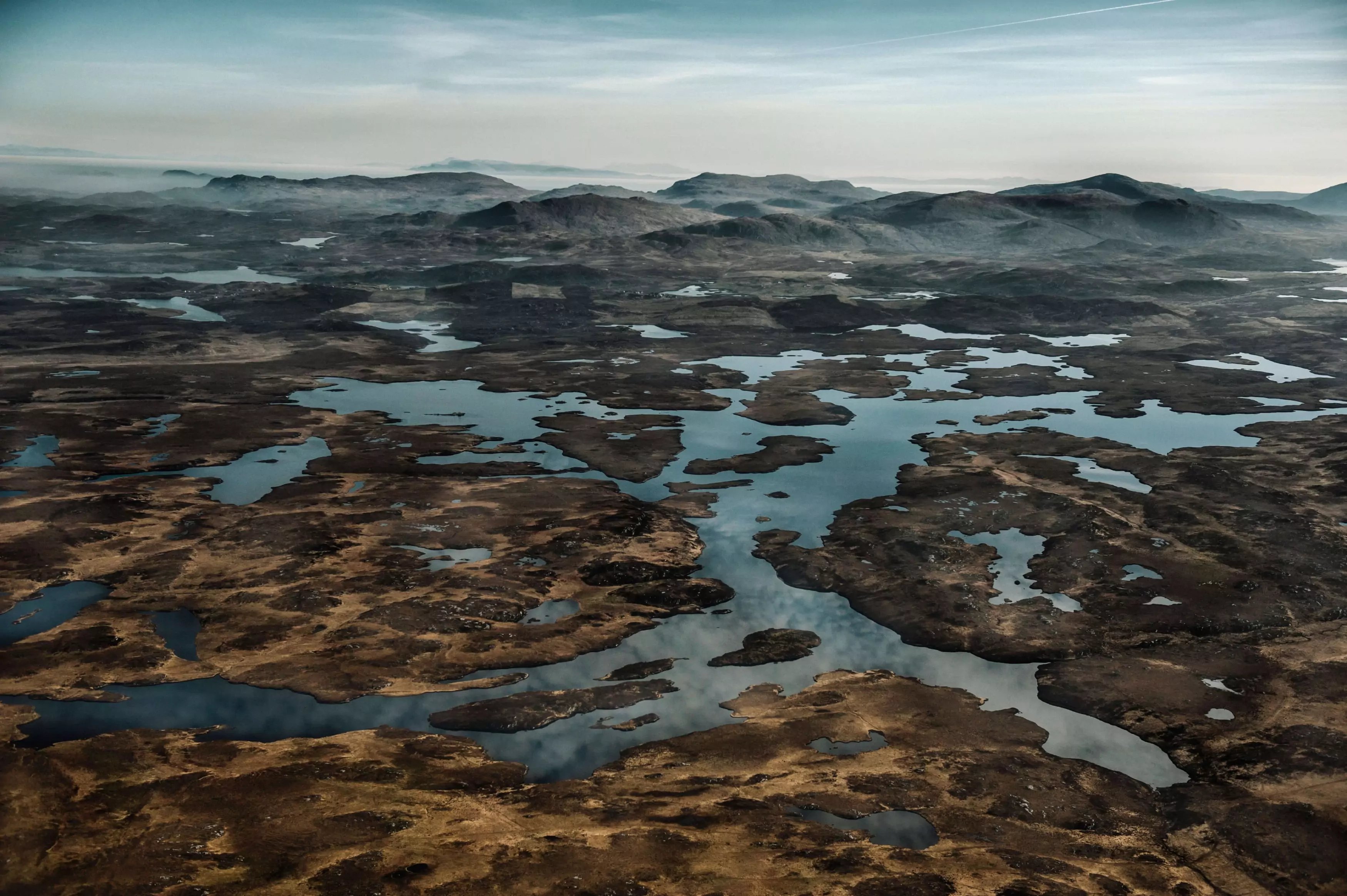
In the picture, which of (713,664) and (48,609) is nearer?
(713,664)

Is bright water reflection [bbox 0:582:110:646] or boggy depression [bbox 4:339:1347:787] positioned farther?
bright water reflection [bbox 0:582:110:646]

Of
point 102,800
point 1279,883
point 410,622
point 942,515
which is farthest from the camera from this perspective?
point 942,515

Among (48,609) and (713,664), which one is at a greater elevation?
(713,664)

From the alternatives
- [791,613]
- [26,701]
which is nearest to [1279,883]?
[791,613]

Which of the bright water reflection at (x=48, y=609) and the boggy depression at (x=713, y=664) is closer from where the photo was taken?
the boggy depression at (x=713, y=664)

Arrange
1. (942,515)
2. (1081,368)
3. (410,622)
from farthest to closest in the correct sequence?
1. (1081,368)
2. (942,515)
3. (410,622)

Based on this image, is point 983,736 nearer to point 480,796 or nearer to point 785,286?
point 480,796

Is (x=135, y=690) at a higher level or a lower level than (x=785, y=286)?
lower

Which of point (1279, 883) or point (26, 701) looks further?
point (26, 701)
